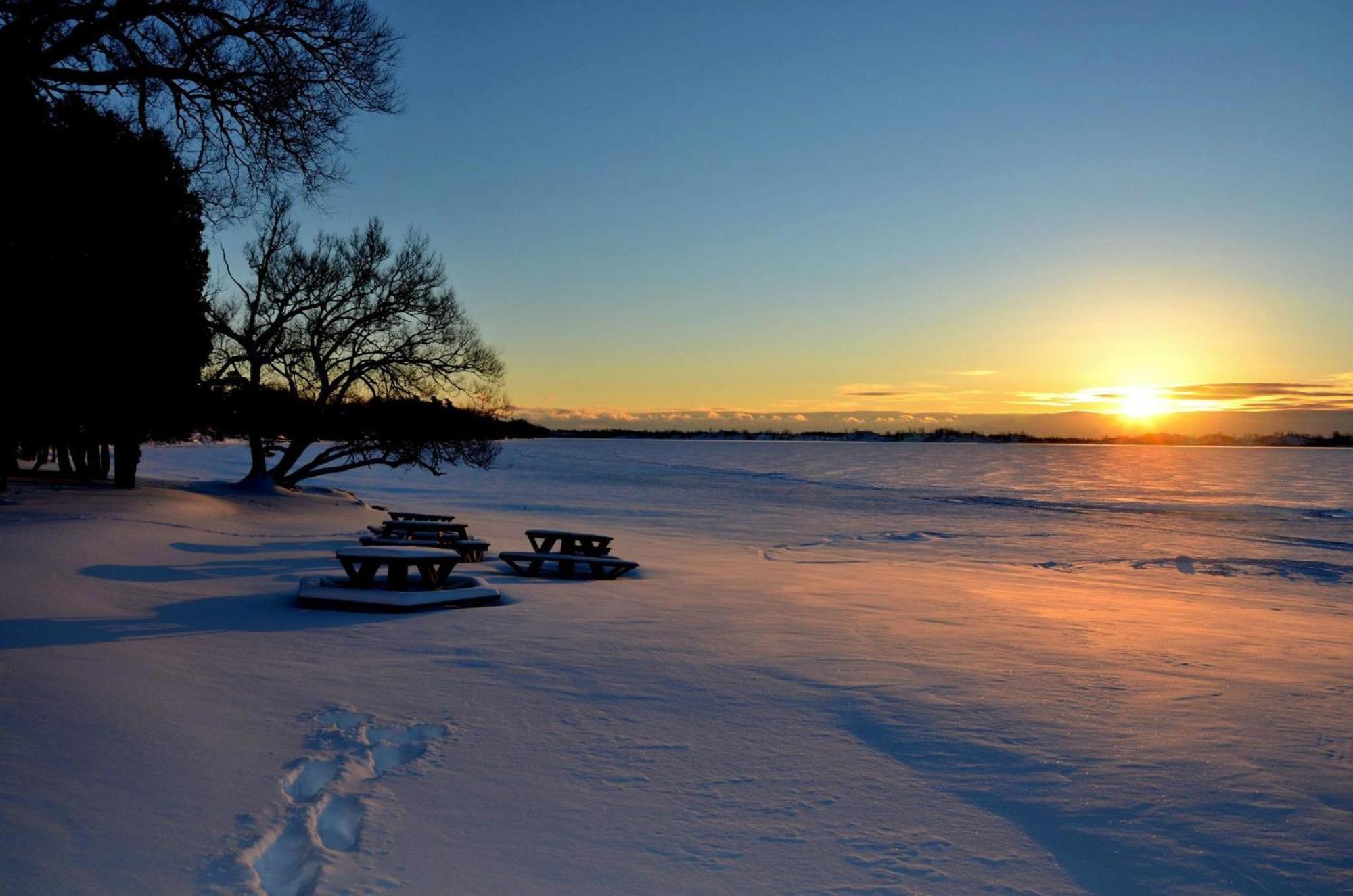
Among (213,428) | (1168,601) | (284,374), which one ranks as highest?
(284,374)

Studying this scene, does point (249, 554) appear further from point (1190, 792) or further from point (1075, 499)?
point (1075, 499)

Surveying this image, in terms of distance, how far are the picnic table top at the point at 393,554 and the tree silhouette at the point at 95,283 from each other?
420 cm

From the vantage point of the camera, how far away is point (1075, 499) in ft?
161

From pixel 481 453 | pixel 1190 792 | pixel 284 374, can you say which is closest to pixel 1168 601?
pixel 1190 792

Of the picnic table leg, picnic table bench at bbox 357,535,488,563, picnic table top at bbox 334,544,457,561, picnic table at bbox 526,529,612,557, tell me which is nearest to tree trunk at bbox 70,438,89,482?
picnic table bench at bbox 357,535,488,563

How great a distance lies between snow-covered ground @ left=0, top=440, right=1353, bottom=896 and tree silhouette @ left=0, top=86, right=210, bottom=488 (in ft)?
12.2

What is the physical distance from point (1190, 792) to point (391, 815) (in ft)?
13.8

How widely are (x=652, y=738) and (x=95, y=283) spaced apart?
15.0 meters

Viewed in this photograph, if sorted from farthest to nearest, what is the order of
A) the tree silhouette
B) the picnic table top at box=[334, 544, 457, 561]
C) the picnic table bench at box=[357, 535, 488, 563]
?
the picnic table bench at box=[357, 535, 488, 563] → the picnic table top at box=[334, 544, 457, 561] → the tree silhouette

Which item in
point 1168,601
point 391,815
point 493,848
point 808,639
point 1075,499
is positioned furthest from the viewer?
point 1075,499

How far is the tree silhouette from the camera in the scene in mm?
9625

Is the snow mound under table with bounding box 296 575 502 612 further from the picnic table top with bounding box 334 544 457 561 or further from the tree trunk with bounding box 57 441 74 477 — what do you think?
the tree trunk with bounding box 57 441 74 477

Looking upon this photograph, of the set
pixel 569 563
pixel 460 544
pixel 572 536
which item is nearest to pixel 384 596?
pixel 569 563

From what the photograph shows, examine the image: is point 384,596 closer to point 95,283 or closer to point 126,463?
point 95,283
